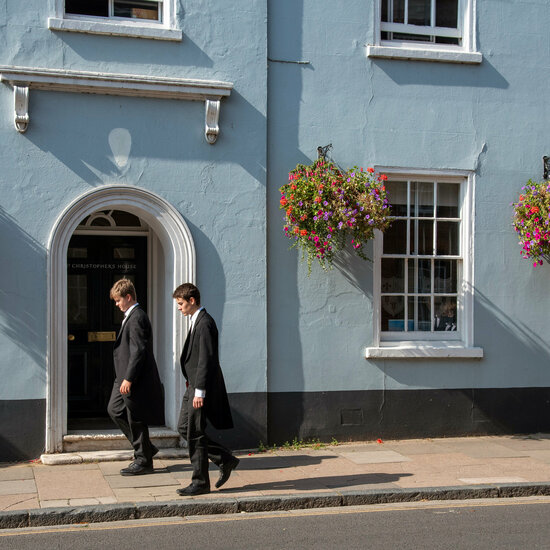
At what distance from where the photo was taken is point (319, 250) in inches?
388

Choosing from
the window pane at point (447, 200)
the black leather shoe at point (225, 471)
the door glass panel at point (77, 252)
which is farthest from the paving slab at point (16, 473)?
the window pane at point (447, 200)

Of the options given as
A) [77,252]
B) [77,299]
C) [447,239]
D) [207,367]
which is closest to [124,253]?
[77,252]

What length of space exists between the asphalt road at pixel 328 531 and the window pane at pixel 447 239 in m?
4.17

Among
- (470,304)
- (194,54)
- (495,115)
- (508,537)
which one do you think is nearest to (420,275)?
(470,304)

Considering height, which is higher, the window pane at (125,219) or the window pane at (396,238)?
the window pane at (125,219)

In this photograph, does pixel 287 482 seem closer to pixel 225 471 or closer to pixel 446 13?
pixel 225 471

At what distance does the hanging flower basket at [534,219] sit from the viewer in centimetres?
1037

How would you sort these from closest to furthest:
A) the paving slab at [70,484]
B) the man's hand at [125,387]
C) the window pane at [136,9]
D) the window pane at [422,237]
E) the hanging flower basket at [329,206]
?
1. the paving slab at [70,484]
2. the man's hand at [125,387]
3. the hanging flower basket at [329,206]
4. the window pane at [136,9]
5. the window pane at [422,237]

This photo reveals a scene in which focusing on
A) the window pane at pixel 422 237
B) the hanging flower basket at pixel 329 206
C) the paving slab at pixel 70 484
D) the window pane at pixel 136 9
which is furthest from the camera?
the window pane at pixel 422 237

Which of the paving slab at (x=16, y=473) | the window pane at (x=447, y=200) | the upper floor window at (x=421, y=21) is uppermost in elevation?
the upper floor window at (x=421, y=21)

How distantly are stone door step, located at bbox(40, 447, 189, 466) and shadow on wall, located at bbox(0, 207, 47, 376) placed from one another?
0.87 m

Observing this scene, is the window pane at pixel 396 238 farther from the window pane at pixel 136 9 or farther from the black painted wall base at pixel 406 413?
the window pane at pixel 136 9

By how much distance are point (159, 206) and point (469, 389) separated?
15.1 feet

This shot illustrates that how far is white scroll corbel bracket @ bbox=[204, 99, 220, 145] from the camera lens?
9734mm
